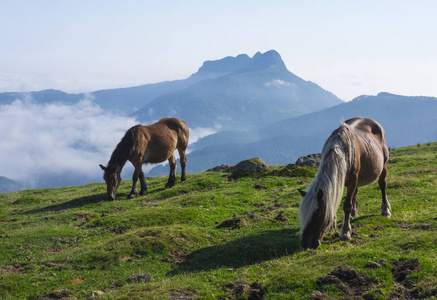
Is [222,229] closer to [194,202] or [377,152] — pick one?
[194,202]

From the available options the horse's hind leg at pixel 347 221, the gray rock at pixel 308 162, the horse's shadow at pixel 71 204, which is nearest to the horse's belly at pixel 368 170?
the horse's hind leg at pixel 347 221

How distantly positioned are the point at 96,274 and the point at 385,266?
25.3 ft

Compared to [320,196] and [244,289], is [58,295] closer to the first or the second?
[244,289]

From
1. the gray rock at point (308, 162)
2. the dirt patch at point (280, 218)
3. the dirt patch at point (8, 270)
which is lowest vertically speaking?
the dirt patch at point (280, 218)

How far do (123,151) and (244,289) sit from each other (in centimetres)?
1546

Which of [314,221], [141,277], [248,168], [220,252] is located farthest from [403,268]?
[248,168]

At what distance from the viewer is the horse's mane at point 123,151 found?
75.8 feet

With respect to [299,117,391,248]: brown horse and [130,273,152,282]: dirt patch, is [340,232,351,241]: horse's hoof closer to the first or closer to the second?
[299,117,391,248]: brown horse

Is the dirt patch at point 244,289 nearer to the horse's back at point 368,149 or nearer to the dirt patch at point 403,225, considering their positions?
the horse's back at point 368,149

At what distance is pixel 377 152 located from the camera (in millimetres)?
14898

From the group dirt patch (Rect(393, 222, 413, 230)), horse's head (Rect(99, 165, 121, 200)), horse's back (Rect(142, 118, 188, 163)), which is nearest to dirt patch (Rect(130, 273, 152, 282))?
dirt patch (Rect(393, 222, 413, 230))

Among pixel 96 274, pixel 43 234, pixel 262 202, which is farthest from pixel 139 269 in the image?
pixel 262 202

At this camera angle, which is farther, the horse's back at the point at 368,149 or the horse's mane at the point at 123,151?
the horse's mane at the point at 123,151

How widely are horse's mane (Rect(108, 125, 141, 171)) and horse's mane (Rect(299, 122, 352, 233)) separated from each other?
13.6 m
